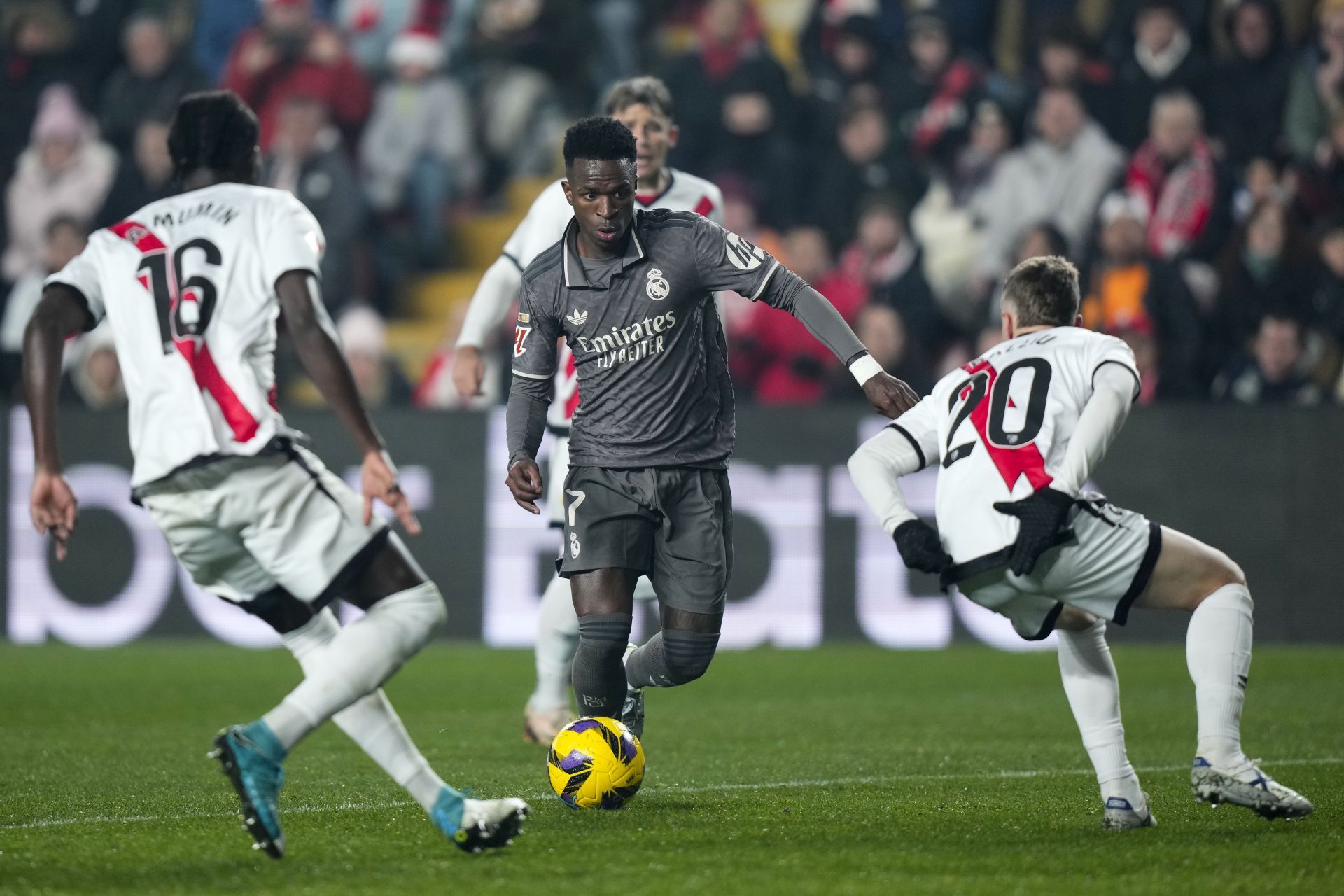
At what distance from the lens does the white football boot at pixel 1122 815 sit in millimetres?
5082

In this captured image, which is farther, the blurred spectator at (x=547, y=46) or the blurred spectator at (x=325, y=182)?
the blurred spectator at (x=547, y=46)

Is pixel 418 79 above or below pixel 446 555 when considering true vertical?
above

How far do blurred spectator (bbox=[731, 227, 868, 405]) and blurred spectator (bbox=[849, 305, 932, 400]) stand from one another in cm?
31

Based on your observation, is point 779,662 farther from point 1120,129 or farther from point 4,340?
point 4,340

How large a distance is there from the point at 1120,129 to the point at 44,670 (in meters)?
8.05

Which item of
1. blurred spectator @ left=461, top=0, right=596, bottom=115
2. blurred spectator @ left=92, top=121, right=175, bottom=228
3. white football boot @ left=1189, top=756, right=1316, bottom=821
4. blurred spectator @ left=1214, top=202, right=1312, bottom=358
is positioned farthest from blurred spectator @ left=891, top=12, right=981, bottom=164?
white football boot @ left=1189, top=756, right=1316, bottom=821

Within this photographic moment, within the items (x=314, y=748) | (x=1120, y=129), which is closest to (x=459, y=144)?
(x=1120, y=129)

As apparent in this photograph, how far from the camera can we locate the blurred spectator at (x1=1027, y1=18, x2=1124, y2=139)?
1302 centimetres

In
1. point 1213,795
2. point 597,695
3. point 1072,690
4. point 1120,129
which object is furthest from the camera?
point 1120,129

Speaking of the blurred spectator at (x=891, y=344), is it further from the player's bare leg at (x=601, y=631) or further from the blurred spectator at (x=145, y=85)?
the player's bare leg at (x=601, y=631)

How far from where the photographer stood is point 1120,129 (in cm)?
1305

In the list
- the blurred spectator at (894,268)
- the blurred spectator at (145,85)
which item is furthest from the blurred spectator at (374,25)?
the blurred spectator at (894,268)

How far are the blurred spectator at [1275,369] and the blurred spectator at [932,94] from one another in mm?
2836

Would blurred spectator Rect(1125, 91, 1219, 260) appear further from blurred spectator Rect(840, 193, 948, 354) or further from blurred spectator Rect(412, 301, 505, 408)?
blurred spectator Rect(412, 301, 505, 408)
